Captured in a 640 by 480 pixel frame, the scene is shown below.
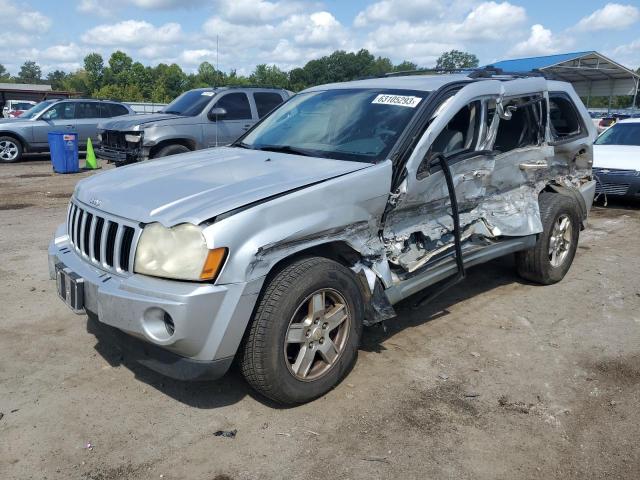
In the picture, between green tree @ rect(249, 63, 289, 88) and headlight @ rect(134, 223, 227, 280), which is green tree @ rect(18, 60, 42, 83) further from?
headlight @ rect(134, 223, 227, 280)

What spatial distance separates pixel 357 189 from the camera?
3430mm

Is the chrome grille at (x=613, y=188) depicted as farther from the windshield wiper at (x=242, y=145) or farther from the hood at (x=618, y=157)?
the windshield wiper at (x=242, y=145)

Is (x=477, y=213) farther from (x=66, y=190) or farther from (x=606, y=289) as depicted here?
(x=66, y=190)

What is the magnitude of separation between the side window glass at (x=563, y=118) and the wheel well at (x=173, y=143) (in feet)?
22.7

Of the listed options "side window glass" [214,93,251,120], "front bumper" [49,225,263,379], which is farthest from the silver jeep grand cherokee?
"side window glass" [214,93,251,120]

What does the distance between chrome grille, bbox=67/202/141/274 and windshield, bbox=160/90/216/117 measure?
25.4 feet

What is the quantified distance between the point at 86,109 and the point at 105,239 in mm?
13664

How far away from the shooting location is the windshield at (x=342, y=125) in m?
3.88

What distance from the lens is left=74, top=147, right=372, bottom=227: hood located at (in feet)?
9.73

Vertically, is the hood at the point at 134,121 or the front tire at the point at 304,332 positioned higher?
the hood at the point at 134,121

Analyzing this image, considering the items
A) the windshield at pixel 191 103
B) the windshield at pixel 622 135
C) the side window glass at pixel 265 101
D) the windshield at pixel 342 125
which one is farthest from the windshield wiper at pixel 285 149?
the windshield at pixel 622 135

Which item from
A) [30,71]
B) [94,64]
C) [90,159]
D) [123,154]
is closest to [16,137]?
[90,159]

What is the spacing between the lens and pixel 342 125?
4188 millimetres

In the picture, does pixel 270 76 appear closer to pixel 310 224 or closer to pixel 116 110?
pixel 116 110
